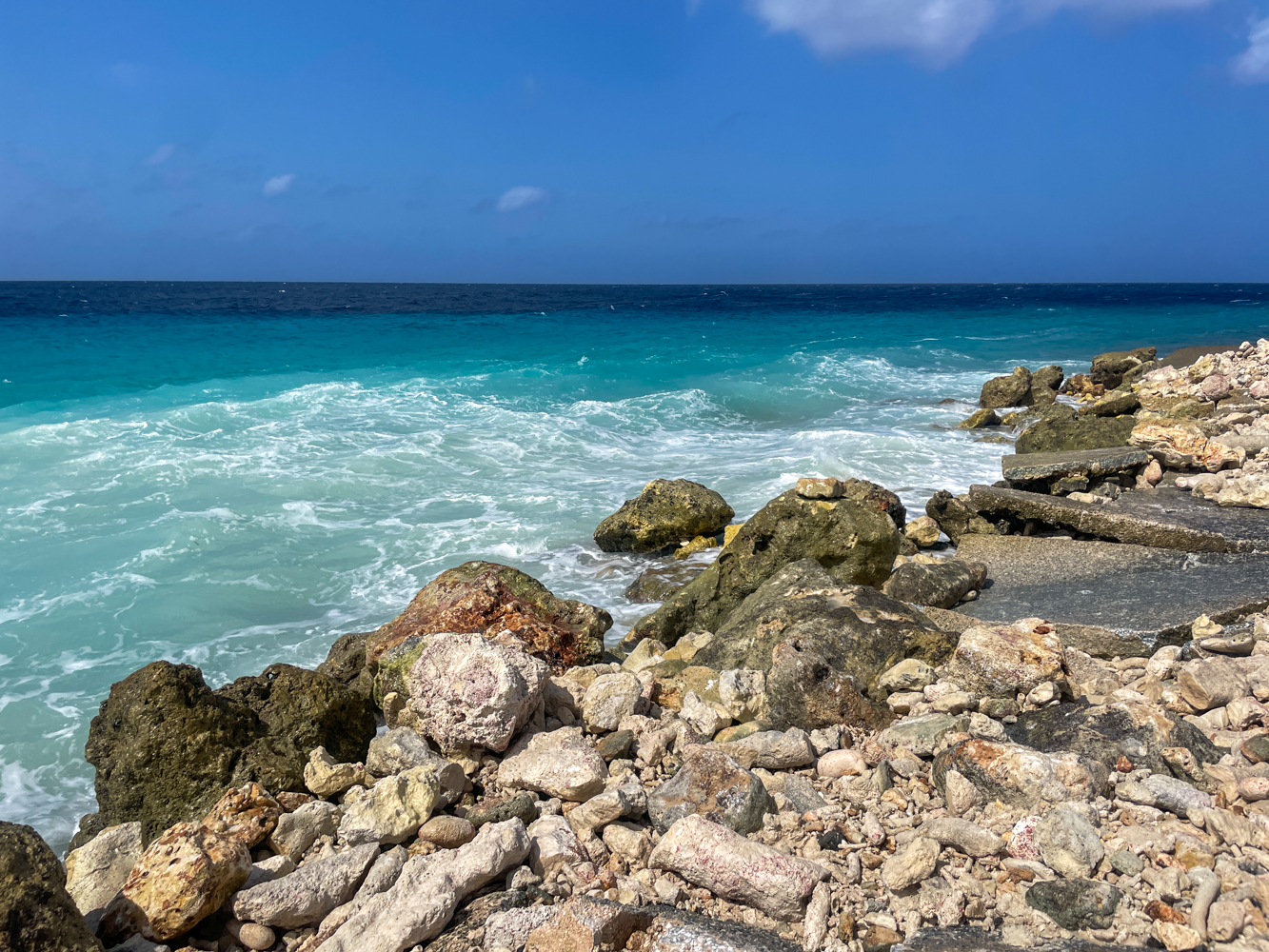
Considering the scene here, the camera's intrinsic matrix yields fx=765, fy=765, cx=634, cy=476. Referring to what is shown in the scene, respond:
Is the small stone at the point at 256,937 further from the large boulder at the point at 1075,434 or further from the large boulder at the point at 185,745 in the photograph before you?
the large boulder at the point at 1075,434

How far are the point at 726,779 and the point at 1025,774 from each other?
1.07 meters

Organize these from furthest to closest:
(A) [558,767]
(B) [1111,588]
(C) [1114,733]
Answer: (B) [1111,588]
(A) [558,767]
(C) [1114,733]

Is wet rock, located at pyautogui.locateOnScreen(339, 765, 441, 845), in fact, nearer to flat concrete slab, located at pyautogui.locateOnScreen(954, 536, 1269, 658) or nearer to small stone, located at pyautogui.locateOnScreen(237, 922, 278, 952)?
small stone, located at pyautogui.locateOnScreen(237, 922, 278, 952)

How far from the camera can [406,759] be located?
336cm

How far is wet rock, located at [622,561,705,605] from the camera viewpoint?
705cm

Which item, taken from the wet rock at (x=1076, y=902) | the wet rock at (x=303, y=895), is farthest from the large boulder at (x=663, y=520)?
the wet rock at (x=1076, y=902)

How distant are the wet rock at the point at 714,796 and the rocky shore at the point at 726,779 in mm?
11

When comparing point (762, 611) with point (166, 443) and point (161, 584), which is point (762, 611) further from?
point (166, 443)

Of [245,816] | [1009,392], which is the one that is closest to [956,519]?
[245,816]

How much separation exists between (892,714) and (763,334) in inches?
1392

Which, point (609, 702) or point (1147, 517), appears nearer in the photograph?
point (609, 702)

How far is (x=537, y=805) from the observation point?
122 inches

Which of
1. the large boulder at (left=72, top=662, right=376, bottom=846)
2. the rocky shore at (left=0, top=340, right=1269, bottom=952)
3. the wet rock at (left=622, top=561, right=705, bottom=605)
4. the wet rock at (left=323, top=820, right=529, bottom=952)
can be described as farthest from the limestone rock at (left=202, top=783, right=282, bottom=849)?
the wet rock at (left=622, top=561, right=705, bottom=605)

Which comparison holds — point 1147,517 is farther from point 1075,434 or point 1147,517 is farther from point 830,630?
point 1075,434
